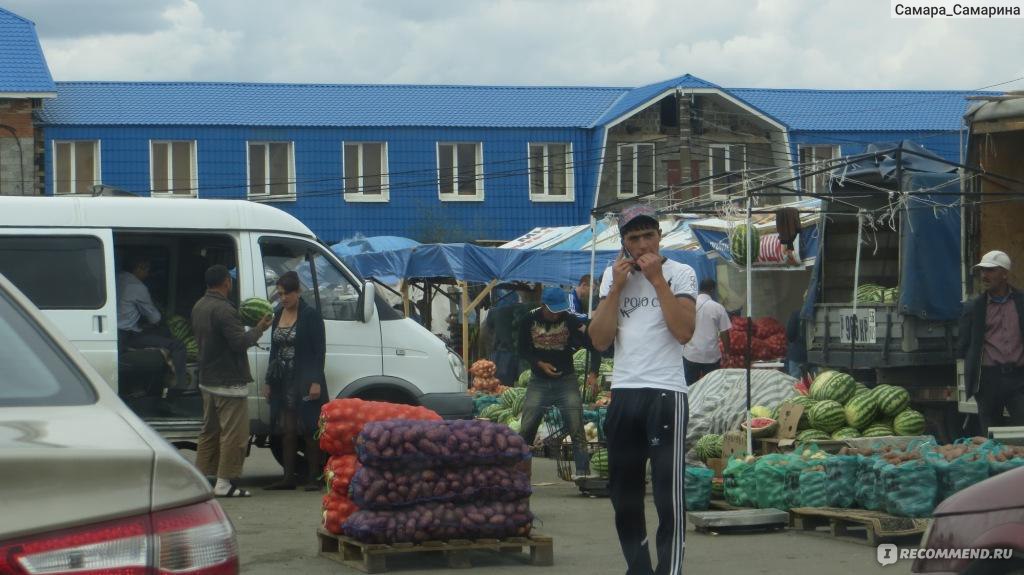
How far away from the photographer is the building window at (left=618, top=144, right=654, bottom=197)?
41.9 metres

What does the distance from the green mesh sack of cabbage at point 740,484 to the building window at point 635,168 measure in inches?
1235

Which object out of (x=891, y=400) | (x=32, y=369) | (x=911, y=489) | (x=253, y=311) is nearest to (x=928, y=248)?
(x=891, y=400)

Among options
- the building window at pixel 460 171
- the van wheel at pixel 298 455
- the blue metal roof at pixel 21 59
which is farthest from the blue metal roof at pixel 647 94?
the van wheel at pixel 298 455

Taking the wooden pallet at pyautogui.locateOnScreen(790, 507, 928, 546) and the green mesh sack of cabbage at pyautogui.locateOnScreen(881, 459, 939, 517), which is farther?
the green mesh sack of cabbage at pyautogui.locateOnScreen(881, 459, 939, 517)

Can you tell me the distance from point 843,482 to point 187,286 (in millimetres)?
6878

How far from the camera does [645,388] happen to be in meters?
6.87

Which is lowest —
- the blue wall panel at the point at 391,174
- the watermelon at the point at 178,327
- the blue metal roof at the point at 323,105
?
the watermelon at the point at 178,327

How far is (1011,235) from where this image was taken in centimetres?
1397

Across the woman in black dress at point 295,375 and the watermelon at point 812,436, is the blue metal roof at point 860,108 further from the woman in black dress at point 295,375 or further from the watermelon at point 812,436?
the woman in black dress at point 295,375

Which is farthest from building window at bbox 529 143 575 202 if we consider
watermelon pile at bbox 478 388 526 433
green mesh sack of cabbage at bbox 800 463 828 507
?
green mesh sack of cabbage at bbox 800 463 828 507

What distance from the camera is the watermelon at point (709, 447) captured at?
13.3 m

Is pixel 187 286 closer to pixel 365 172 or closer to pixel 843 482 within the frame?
pixel 843 482

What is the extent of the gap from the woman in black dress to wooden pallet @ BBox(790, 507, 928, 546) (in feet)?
14.9

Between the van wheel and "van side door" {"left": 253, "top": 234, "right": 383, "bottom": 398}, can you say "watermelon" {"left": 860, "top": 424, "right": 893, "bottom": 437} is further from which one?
the van wheel
